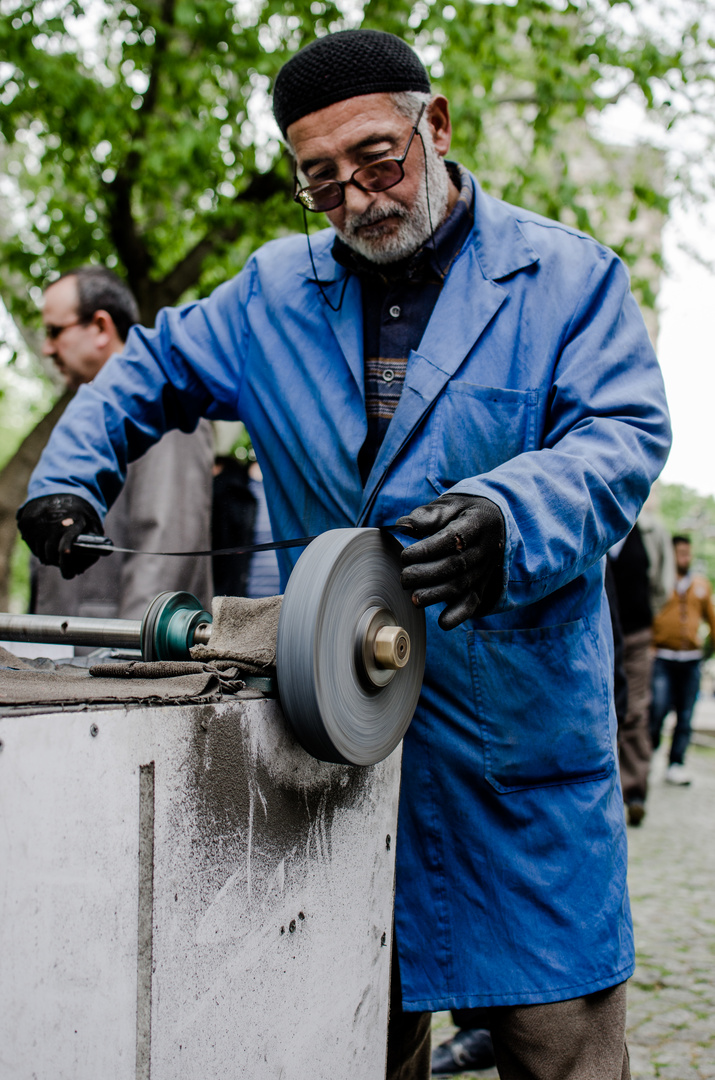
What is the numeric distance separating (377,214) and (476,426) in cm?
48

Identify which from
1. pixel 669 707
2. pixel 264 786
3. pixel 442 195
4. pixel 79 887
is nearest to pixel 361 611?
pixel 264 786

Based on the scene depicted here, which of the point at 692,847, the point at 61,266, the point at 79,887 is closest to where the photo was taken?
the point at 79,887

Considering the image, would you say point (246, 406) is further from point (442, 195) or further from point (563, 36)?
point (563, 36)

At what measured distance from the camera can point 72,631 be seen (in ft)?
5.48

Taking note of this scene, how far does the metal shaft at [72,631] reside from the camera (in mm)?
1651

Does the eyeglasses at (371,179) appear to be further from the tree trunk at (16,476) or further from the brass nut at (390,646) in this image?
the tree trunk at (16,476)

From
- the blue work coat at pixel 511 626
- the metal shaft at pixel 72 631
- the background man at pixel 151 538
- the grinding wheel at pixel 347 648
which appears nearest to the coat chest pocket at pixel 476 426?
the blue work coat at pixel 511 626

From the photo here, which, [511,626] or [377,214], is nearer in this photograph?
[511,626]

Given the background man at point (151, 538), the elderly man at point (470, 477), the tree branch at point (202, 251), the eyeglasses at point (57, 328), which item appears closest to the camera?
the elderly man at point (470, 477)

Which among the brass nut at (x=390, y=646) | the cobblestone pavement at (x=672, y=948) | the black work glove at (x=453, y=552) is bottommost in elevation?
the cobblestone pavement at (x=672, y=948)

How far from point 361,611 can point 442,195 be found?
0.96m

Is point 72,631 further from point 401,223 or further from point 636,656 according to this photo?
point 636,656

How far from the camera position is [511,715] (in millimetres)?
1572

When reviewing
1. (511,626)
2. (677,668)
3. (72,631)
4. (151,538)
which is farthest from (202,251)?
(511,626)
